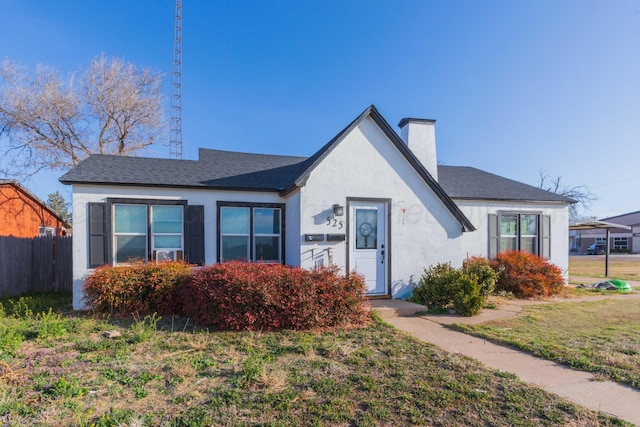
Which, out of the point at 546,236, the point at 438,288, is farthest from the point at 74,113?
the point at 546,236

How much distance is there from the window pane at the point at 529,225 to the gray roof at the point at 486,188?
668mm

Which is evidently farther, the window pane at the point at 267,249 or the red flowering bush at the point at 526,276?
the red flowering bush at the point at 526,276

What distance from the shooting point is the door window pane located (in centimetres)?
859

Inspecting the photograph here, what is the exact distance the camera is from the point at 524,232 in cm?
1219

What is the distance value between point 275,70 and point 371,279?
464 inches

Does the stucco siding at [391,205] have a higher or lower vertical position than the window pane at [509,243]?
higher

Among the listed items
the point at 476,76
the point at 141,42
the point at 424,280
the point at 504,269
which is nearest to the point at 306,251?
the point at 424,280

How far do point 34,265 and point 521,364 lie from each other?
13324mm

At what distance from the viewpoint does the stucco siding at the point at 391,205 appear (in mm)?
8258

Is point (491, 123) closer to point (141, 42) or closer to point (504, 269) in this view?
point (504, 269)

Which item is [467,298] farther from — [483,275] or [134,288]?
[134,288]

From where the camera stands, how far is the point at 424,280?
8438mm

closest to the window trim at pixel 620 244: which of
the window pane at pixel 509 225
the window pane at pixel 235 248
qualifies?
the window pane at pixel 509 225

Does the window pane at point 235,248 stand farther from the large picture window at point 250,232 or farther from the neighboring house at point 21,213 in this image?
the neighboring house at point 21,213
